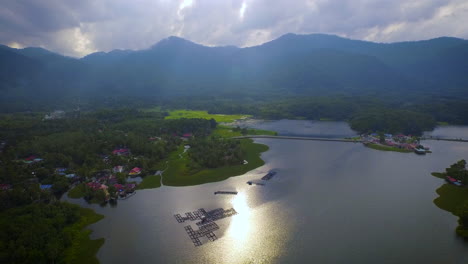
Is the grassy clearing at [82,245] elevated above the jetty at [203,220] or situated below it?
below

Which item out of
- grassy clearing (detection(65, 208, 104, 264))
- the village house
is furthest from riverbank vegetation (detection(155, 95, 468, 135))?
grassy clearing (detection(65, 208, 104, 264))

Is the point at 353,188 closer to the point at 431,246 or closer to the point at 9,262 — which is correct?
the point at 431,246

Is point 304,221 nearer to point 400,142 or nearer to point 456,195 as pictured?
point 456,195

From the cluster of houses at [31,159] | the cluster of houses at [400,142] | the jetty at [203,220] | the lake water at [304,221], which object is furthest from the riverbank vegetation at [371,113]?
the cluster of houses at [31,159]

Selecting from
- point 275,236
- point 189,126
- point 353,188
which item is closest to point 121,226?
point 275,236

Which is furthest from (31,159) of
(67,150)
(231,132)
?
(231,132)

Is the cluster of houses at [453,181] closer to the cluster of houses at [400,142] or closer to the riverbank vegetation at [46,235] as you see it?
the cluster of houses at [400,142]
